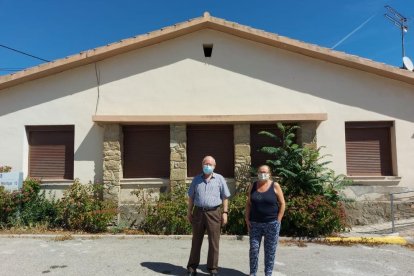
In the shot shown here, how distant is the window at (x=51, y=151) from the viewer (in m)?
9.73

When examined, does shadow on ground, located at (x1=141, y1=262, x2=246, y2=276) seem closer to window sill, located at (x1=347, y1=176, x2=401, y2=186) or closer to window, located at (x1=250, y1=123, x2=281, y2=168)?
window, located at (x1=250, y1=123, x2=281, y2=168)

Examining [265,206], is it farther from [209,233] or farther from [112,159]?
[112,159]

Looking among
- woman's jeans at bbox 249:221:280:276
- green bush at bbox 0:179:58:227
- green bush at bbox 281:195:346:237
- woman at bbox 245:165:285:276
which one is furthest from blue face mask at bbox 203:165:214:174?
green bush at bbox 0:179:58:227

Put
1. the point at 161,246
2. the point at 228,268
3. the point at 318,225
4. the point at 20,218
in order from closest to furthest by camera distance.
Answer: the point at 228,268 → the point at 161,246 → the point at 318,225 → the point at 20,218

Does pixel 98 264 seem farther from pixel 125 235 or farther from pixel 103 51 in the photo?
pixel 103 51

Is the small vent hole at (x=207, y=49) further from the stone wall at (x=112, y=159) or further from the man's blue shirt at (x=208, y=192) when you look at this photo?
the man's blue shirt at (x=208, y=192)

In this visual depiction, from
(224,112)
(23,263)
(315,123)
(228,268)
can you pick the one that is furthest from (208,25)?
(23,263)

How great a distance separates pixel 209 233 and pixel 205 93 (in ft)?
16.4

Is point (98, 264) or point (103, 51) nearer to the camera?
point (98, 264)

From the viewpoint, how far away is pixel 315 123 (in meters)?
9.38

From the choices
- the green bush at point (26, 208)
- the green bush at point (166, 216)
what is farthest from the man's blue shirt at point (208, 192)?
the green bush at point (26, 208)

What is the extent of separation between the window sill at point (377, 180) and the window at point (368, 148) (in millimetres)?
174

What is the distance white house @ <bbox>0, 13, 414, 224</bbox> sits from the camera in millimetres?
9406

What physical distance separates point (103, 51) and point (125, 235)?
4.72 meters
